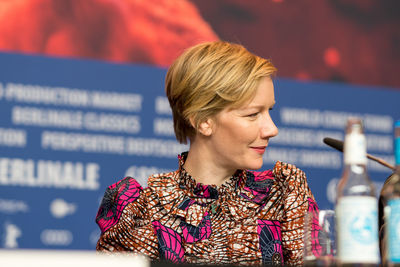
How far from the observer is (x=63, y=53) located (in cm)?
261

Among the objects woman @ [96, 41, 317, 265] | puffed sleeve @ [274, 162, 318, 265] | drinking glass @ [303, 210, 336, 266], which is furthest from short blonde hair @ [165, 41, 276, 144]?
drinking glass @ [303, 210, 336, 266]

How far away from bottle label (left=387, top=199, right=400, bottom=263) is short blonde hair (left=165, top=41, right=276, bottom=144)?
2.47 feet

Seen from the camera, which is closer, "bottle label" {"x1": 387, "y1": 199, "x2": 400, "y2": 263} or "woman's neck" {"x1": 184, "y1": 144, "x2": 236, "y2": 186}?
"bottle label" {"x1": 387, "y1": 199, "x2": 400, "y2": 263}

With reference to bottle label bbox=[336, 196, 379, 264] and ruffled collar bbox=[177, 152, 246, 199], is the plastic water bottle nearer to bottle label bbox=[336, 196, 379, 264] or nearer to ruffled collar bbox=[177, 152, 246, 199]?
bottle label bbox=[336, 196, 379, 264]

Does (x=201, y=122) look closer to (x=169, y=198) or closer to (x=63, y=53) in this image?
(x=169, y=198)

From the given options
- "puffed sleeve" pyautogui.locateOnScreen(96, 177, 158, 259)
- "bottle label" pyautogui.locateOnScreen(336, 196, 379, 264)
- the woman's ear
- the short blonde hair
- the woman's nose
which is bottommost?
"bottle label" pyautogui.locateOnScreen(336, 196, 379, 264)

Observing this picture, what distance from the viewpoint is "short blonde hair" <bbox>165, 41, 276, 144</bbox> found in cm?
158

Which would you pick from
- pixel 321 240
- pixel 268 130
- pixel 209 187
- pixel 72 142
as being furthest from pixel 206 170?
pixel 72 142

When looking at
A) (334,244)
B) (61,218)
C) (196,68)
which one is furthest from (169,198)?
(61,218)

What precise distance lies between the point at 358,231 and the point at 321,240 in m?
0.09

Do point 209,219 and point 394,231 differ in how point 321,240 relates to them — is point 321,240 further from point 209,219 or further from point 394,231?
point 209,219

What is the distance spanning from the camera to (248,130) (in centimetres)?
158

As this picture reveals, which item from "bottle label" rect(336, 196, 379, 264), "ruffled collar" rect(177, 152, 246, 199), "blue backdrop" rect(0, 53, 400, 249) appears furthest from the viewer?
"blue backdrop" rect(0, 53, 400, 249)

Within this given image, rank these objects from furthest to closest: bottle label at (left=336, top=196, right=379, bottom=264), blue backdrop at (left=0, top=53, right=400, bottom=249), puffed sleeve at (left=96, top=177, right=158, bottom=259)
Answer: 1. blue backdrop at (left=0, top=53, right=400, bottom=249)
2. puffed sleeve at (left=96, top=177, right=158, bottom=259)
3. bottle label at (left=336, top=196, right=379, bottom=264)
